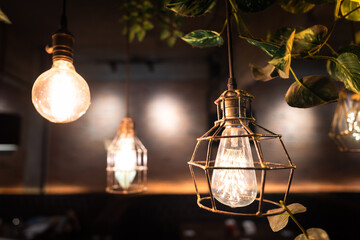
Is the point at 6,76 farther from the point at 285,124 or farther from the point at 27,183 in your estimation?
the point at 285,124

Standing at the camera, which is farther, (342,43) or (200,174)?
(200,174)

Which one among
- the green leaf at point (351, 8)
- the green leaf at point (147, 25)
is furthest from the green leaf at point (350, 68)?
the green leaf at point (147, 25)

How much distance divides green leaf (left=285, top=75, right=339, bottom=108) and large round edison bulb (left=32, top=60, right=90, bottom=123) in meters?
0.52

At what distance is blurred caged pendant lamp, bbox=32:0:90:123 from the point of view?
0.57 meters

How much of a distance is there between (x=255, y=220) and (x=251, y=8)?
2.56 metres

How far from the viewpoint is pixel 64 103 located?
582 mm

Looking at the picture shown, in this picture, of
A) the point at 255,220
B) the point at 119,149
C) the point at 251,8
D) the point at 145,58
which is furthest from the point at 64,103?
the point at 145,58

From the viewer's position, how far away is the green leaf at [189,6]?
384mm

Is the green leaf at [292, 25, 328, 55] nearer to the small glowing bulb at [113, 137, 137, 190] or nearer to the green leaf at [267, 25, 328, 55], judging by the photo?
the green leaf at [267, 25, 328, 55]

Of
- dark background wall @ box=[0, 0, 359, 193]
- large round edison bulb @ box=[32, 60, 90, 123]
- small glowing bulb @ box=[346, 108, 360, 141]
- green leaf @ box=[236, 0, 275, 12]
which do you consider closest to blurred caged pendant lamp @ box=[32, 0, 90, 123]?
large round edison bulb @ box=[32, 60, 90, 123]

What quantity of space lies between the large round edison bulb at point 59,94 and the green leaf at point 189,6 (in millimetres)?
354

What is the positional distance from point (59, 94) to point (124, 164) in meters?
0.71

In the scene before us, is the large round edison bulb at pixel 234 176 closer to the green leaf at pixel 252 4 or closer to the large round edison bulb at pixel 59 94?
the green leaf at pixel 252 4

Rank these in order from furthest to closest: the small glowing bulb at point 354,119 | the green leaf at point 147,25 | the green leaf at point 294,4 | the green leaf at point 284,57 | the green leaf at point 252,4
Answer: the green leaf at point 147,25 → the small glowing bulb at point 354,119 → the green leaf at point 294,4 → the green leaf at point 252,4 → the green leaf at point 284,57
